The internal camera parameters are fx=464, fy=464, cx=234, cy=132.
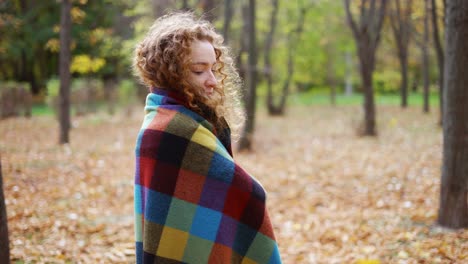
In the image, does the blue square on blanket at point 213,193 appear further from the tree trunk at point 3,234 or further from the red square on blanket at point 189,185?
the tree trunk at point 3,234

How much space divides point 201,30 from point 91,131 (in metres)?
15.8

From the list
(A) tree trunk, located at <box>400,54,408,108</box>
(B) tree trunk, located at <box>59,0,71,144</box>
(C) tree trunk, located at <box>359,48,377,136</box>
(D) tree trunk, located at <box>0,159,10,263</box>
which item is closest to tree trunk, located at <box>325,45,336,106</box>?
(A) tree trunk, located at <box>400,54,408,108</box>

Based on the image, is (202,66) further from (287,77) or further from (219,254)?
(287,77)

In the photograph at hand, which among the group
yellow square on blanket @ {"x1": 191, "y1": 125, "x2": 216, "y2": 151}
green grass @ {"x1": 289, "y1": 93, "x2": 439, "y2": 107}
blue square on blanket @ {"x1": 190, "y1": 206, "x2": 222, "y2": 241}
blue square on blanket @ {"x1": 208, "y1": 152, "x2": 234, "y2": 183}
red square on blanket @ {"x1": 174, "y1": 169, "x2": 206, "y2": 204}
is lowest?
green grass @ {"x1": 289, "y1": 93, "x2": 439, "y2": 107}

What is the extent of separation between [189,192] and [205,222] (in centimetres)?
16

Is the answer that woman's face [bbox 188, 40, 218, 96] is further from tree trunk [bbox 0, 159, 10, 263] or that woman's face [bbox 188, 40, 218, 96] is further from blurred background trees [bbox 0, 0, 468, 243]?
blurred background trees [bbox 0, 0, 468, 243]

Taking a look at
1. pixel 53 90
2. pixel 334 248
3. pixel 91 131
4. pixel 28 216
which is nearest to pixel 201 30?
pixel 334 248

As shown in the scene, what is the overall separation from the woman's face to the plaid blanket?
135 millimetres

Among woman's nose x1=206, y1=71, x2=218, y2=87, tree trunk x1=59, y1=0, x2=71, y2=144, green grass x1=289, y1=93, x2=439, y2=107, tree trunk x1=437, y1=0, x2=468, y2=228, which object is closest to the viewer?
woman's nose x1=206, y1=71, x2=218, y2=87

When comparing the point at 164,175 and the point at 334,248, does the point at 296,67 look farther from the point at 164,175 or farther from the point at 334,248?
the point at 164,175

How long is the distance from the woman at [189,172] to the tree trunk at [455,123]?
3213 millimetres

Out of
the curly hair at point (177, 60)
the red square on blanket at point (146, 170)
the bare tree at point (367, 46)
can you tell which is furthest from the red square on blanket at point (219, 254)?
the bare tree at point (367, 46)

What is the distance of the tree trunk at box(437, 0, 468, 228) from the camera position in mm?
4492

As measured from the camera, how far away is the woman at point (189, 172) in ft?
6.93
